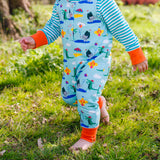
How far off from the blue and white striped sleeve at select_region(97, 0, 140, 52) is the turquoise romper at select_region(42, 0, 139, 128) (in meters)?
0.05

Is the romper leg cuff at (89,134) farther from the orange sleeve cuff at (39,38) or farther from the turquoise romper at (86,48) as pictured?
the orange sleeve cuff at (39,38)

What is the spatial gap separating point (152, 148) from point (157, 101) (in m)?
0.99

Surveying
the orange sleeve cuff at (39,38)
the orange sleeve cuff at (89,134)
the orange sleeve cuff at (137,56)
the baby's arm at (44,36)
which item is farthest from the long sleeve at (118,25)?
the orange sleeve cuff at (89,134)

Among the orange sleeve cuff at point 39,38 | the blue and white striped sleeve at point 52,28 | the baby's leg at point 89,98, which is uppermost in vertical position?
the blue and white striped sleeve at point 52,28

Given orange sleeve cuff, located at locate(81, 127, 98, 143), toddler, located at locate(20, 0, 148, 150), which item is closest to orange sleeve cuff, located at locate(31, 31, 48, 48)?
toddler, located at locate(20, 0, 148, 150)

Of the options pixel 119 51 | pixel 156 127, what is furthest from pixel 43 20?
pixel 156 127

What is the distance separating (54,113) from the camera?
292cm

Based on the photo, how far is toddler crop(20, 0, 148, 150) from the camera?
6.79 ft

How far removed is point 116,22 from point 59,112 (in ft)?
4.65

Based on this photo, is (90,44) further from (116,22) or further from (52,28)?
(52,28)

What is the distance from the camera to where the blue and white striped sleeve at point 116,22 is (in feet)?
6.67

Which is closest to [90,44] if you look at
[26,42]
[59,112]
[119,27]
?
[119,27]

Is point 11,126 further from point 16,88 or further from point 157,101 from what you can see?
point 157,101

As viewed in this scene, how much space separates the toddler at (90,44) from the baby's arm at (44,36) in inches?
4.1
